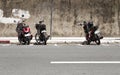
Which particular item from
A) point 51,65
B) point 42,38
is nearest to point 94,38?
point 42,38

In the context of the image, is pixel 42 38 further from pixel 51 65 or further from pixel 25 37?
pixel 51 65

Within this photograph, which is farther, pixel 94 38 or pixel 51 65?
pixel 94 38

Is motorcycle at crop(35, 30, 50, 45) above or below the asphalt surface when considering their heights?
above

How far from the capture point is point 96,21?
24219mm

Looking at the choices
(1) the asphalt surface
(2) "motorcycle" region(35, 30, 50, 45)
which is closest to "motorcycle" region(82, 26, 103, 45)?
(2) "motorcycle" region(35, 30, 50, 45)

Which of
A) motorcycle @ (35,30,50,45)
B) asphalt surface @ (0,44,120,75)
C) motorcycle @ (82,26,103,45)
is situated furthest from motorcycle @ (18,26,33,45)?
asphalt surface @ (0,44,120,75)

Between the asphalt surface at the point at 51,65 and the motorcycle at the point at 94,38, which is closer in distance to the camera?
the asphalt surface at the point at 51,65

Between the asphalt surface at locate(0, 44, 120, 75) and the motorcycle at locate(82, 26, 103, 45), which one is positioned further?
the motorcycle at locate(82, 26, 103, 45)

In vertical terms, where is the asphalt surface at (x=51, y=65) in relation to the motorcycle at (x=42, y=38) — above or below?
below

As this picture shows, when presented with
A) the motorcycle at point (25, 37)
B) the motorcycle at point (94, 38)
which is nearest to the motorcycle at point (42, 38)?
the motorcycle at point (25, 37)

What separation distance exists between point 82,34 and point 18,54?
33.8ft

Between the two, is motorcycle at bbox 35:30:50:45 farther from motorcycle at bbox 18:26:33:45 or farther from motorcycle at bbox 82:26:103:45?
motorcycle at bbox 82:26:103:45

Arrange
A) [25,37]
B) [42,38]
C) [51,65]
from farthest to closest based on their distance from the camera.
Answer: [42,38], [25,37], [51,65]

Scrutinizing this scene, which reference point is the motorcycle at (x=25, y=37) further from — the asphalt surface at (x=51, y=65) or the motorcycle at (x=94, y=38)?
the asphalt surface at (x=51, y=65)
